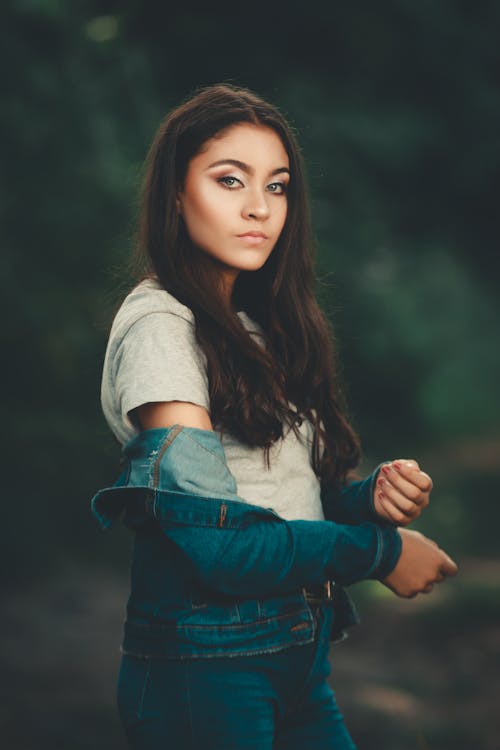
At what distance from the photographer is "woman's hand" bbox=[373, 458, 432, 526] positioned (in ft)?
5.97

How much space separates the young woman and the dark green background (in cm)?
249

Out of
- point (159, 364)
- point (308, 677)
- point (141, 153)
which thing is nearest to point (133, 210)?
point (141, 153)

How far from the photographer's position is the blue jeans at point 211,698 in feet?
5.47

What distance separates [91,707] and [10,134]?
8.91 ft

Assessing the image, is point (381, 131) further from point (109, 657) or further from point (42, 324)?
point (109, 657)

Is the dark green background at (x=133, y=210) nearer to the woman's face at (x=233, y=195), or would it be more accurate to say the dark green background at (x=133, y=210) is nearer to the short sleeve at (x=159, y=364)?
the woman's face at (x=233, y=195)

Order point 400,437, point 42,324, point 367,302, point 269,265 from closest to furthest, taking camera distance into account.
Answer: point 269,265 < point 42,324 < point 367,302 < point 400,437

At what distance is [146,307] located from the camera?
1.76 m

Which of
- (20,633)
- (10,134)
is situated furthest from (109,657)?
(10,134)

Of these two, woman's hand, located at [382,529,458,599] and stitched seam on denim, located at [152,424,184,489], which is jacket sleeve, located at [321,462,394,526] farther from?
stitched seam on denim, located at [152,424,184,489]

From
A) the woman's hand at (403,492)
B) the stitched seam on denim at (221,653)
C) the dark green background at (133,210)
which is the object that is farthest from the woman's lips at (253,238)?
the dark green background at (133,210)

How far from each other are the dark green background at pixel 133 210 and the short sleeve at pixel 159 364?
281cm

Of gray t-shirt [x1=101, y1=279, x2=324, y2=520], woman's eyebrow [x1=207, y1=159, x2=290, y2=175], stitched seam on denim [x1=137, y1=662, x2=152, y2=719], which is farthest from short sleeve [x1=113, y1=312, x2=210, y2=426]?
stitched seam on denim [x1=137, y1=662, x2=152, y2=719]

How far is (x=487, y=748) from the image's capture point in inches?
148
